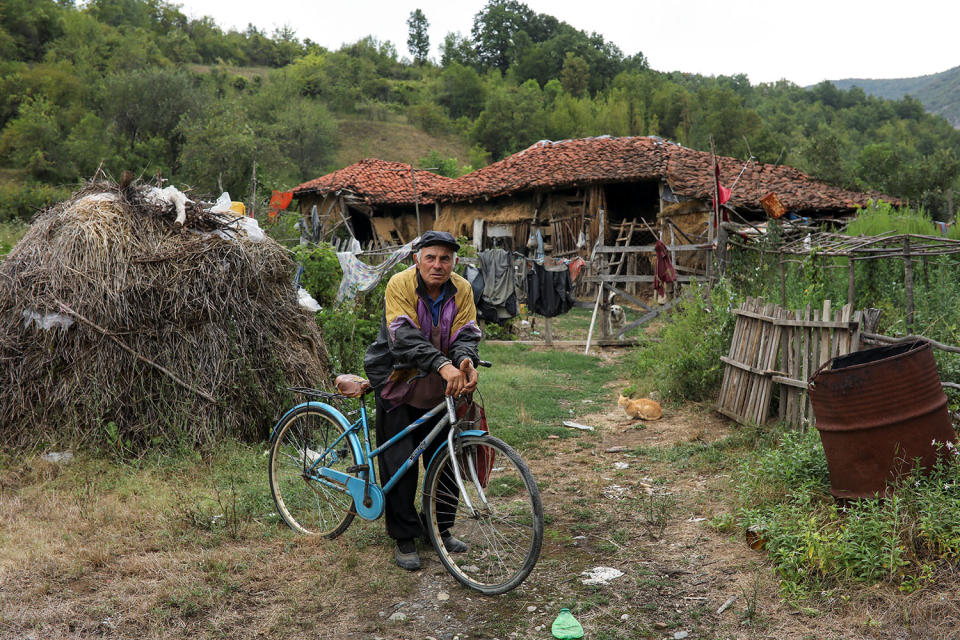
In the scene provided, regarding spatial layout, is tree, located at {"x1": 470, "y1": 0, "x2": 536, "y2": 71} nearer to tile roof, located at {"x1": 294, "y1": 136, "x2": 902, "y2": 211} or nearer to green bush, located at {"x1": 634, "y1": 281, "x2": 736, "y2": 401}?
tile roof, located at {"x1": 294, "y1": 136, "x2": 902, "y2": 211}

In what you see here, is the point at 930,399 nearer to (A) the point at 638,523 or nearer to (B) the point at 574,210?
(A) the point at 638,523

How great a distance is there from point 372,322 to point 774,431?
445cm

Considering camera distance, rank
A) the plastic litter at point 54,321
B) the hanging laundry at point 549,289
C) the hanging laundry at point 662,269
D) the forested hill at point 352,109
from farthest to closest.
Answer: the forested hill at point 352,109, the hanging laundry at point 549,289, the hanging laundry at point 662,269, the plastic litter at point 54,321

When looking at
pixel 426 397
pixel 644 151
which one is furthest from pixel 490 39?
pixel 426 397

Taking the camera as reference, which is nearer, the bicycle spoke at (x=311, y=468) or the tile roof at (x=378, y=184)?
the bicycle spoke at (x=311, y=468)

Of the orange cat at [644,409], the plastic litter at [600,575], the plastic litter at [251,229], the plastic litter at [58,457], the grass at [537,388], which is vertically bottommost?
the grass at [537,388]

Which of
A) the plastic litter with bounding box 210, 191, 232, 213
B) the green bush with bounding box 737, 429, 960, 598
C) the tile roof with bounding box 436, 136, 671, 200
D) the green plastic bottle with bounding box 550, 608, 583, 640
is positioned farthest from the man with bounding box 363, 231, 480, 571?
the tile roof with bounding box 436, 136, 671, 200

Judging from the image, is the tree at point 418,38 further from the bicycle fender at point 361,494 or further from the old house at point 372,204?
the bicycle fender at point 361,494

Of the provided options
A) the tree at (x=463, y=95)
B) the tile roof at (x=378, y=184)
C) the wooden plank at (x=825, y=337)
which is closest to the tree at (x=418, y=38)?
the tree at (x=463, y=95)

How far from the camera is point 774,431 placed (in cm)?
550

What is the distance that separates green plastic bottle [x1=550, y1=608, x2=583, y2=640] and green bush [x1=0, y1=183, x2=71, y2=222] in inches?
899

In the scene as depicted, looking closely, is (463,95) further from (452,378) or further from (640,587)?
(640,587)

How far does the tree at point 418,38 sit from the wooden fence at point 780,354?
8262 centimetres

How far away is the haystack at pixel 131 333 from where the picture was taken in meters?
5.27
